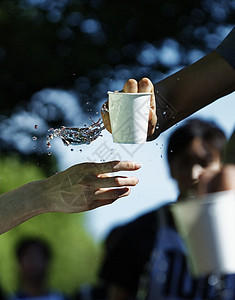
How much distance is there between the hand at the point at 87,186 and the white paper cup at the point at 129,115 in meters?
0.05

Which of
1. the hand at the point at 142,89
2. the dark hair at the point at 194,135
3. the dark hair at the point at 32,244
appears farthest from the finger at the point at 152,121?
the dark hair at the point at 32,244

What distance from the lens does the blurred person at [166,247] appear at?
3.43 ft

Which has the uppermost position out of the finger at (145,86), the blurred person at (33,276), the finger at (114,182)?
the finger at (145,86)

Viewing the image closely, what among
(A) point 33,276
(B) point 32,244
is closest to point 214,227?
(A) point 33,276

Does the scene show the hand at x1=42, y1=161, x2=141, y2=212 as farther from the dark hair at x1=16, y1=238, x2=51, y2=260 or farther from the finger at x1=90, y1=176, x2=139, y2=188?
the dark hair at x1=16, y1=238, x2=51, y2=260

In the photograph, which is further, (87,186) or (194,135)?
(194,135)

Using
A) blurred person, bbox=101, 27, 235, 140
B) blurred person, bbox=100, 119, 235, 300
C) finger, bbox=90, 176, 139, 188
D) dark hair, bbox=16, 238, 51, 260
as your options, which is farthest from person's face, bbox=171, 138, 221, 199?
dark hair, bbox=16, 238, 51, 260

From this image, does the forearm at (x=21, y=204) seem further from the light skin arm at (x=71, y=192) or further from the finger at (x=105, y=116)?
the finger at (x=105, y=116)

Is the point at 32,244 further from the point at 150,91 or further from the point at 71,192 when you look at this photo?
the point at 150,91

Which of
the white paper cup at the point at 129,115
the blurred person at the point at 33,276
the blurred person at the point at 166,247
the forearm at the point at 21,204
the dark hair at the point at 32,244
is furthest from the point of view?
the dark hair at the point at 32,244

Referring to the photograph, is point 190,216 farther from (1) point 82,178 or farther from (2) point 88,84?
(2) point 88,84

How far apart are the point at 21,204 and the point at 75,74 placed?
840 mm

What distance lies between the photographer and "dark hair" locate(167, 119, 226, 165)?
102cm

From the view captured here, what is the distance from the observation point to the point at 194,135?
1.05m
